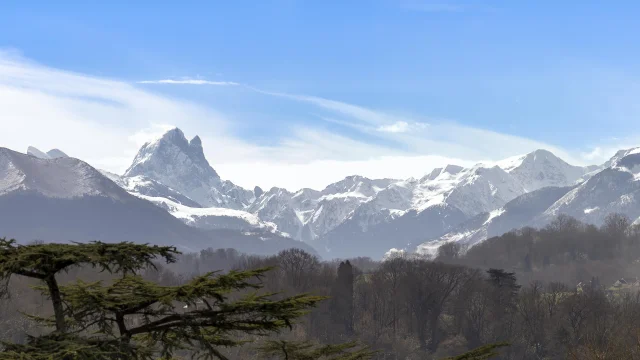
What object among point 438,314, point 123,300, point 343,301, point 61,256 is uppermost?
point 61,256

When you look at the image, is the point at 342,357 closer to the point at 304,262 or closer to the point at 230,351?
the point at 230,351

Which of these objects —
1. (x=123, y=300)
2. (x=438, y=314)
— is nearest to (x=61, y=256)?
(x=123, y=300)

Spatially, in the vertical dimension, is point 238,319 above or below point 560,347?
above

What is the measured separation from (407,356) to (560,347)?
22.2 metres

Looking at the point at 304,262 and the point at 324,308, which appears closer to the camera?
the point at 324,308

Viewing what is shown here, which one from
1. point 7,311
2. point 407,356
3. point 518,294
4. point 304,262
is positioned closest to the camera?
point 7,311

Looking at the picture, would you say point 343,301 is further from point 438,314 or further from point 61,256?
point 61,256

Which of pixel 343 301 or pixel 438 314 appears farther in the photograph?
pixel 343 301

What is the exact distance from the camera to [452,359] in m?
16.4

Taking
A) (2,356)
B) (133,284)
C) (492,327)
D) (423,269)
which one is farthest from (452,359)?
(423,269)

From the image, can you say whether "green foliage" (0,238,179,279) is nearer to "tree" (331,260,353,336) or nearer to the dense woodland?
the dense woodland

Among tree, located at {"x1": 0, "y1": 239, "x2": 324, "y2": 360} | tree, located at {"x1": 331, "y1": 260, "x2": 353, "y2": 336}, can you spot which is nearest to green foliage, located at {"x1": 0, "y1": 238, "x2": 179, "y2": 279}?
tree, located at {"x1": 0, "y1": 239, "x2": 324, "y2": 360}

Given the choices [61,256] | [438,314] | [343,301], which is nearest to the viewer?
[61,256]

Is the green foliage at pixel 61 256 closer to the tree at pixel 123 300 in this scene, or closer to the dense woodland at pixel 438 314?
the tree at pixel 123 300
